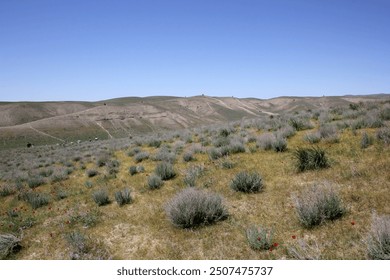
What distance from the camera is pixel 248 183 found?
6988 mm

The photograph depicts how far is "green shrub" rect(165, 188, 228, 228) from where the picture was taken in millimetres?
5723

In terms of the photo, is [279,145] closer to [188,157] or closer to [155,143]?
[188,157]

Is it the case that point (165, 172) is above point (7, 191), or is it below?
above

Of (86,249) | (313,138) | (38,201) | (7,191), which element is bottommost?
(7,191)

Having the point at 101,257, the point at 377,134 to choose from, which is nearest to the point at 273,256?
the point at 101,257

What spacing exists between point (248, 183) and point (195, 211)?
1.94 m

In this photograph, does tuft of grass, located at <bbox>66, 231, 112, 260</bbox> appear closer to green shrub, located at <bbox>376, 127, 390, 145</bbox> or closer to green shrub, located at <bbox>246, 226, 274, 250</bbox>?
green shrub, located at <bbox>246, 226, 274, 250</bbox>

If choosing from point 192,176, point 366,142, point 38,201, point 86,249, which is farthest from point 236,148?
point 38,201

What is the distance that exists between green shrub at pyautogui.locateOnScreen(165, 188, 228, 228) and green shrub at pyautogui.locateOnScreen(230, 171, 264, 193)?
1296 mm

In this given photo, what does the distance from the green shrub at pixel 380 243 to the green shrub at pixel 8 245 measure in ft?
23.7

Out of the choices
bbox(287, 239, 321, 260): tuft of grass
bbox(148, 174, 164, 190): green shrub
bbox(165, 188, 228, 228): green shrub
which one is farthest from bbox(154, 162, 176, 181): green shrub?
bbox(287, 239, 321, 260): tuft of grass

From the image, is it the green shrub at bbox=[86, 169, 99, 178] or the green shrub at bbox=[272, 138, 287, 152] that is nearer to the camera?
the green shrub at bbox=[272, 138, 287, 152]

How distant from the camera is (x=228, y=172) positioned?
29.2ft
